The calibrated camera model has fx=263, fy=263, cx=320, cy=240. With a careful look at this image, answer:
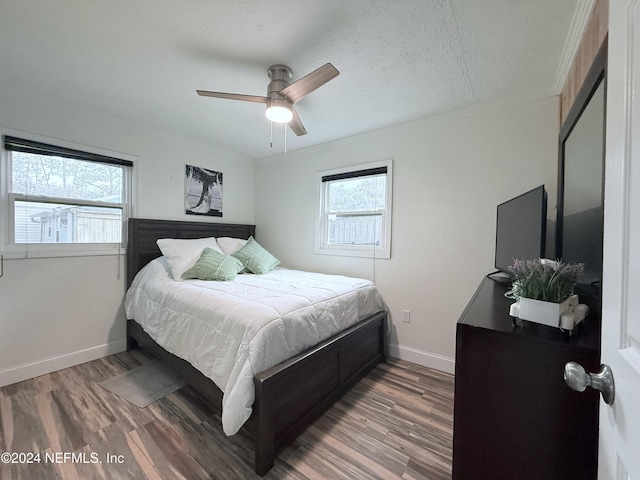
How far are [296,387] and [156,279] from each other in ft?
5.66

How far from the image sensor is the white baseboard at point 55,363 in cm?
215

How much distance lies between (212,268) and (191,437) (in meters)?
1.37

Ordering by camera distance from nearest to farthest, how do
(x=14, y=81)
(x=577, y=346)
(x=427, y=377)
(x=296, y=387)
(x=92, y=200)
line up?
(x=577, y=346)
(x=296, y=387)
(x=14, y=81)
(x=427, y=377)
(x=92, y=200)

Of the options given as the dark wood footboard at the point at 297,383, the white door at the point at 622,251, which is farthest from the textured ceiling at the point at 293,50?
the dark wood footboard at the point at 297,383

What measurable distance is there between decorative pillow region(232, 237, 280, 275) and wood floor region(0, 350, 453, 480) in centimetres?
132

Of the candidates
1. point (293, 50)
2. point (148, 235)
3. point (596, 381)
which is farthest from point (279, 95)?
point (148, 235)

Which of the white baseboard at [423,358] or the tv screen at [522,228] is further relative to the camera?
the white baseboard at [423,358]

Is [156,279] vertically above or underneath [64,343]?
above

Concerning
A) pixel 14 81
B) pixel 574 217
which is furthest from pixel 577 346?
pixel 14 81

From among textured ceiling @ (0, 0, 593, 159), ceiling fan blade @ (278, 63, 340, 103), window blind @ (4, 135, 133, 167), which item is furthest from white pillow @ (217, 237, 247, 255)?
ceiling fan blade @ (278, 63, 340, 103)

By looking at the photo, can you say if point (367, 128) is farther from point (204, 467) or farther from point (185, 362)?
point (204, 467)

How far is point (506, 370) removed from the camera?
2.94 feet

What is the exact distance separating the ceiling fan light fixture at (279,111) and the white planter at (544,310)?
1.70m

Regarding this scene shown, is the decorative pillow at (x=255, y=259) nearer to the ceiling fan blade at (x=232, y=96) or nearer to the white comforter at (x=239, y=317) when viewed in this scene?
the white comforter at (x=239, y=317)
